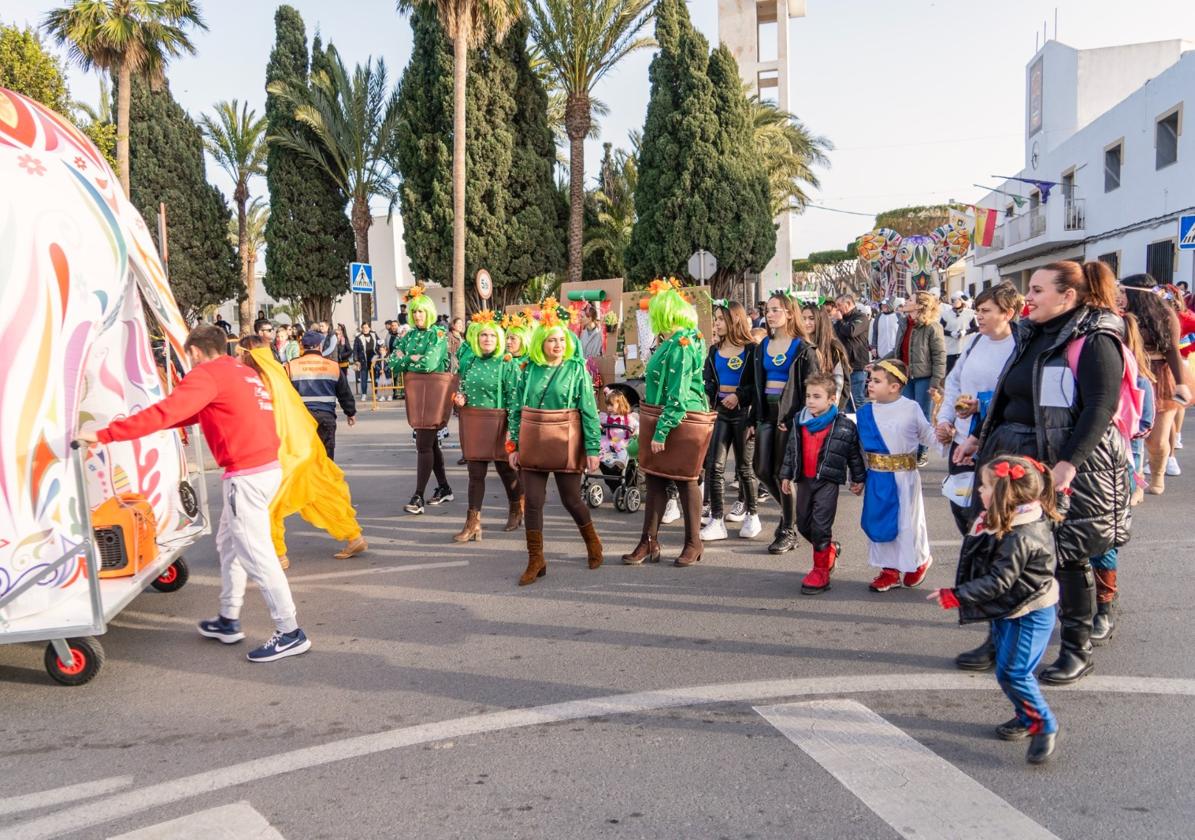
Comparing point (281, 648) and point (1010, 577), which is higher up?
point (1010, 577)

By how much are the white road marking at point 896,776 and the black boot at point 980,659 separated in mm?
744

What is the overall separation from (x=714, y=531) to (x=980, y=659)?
119 inches

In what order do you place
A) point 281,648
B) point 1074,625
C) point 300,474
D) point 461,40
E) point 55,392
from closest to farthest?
point 1074,625, point 55,392, point 281,648, point 300,474, point 461,40

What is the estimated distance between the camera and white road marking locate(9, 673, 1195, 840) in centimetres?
337

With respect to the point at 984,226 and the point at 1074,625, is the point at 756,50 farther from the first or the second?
the point at 1074,625

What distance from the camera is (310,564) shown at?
707cm

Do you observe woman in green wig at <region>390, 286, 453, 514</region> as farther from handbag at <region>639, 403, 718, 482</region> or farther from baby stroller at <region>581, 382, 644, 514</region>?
handbag at <region>639, 403, 718, 482</region>

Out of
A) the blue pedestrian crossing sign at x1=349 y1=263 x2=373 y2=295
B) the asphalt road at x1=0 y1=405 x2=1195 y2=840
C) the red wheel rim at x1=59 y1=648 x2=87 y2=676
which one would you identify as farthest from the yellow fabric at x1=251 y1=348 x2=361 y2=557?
the blue pedestrian crossing sign at x1=349 y1=263 x2=373 y2=295

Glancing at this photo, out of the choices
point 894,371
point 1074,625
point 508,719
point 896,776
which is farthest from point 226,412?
point 1074,625

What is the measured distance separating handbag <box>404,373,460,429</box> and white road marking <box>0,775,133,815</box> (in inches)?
201

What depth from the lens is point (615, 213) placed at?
3506 cm

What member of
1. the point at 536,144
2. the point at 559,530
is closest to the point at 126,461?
the point at 559,530

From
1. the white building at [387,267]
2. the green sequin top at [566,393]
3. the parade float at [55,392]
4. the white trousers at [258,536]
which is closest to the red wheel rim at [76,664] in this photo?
the parade float at [55,392]

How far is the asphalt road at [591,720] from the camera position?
3238mm
